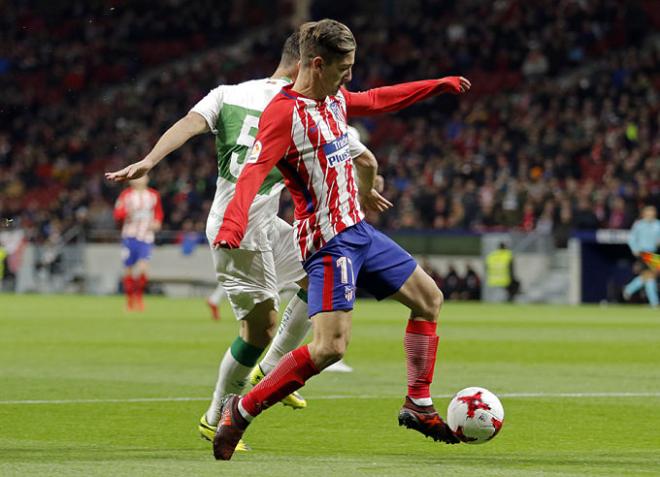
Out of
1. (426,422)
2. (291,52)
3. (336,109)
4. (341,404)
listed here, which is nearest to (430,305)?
(426,422)

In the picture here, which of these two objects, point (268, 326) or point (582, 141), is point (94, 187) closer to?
point (582, 141)

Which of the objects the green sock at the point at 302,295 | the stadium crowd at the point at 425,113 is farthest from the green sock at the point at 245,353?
the stadium crowd at the point at 425,113

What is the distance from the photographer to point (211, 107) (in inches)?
286

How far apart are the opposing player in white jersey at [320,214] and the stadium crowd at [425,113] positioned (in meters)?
19.7

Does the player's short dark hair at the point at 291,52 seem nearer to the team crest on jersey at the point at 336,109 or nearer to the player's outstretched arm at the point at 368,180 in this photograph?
the player's outstretched arm at the point at 368,180

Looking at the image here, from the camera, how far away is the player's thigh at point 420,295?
656 centimetres

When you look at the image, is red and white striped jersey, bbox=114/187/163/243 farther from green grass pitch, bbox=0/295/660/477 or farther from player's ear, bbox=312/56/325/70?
player's ear, bbox=312/56/325/70

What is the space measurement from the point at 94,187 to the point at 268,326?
95.6 ft

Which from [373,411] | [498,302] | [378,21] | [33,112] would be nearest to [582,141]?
[498,302]

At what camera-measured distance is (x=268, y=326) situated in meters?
7.42

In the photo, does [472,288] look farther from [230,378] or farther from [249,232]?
[230,378]

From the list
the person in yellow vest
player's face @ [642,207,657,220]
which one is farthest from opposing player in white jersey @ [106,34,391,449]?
the person in yellow vest

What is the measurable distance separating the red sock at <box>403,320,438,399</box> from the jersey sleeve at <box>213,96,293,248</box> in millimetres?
1107

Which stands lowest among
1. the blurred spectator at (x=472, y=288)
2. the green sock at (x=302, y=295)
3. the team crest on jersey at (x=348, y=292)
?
the blurred spectator at (x=472, y=288)
